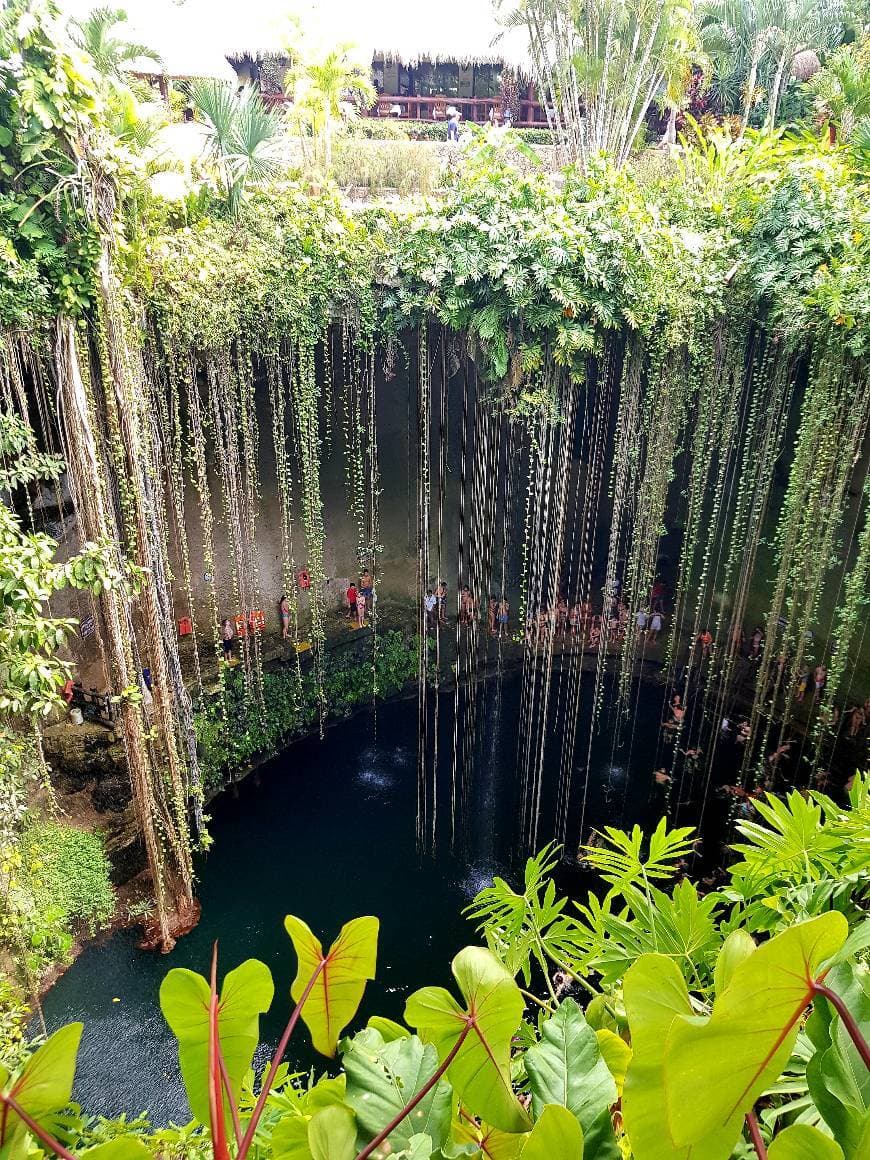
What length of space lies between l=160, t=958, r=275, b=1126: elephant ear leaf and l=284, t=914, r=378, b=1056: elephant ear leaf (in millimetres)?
71

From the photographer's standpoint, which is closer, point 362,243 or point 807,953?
point 807,953

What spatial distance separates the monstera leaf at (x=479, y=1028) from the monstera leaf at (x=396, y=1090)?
0.13ft

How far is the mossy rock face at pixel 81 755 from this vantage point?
220 inches

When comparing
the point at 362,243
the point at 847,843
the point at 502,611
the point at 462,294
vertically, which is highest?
the point at 362,243

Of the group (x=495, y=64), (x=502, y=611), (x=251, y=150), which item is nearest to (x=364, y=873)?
(x=502, y=611)

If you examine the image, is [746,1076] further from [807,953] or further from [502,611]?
[502,611]

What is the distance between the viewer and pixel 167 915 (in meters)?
5.27

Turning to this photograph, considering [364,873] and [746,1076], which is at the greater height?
[746,1076]

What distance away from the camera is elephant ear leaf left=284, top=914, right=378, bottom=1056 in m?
0.91

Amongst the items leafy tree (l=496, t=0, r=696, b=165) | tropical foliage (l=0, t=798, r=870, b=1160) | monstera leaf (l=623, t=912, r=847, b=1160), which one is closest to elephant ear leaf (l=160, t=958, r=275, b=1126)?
tropical foliage (l=0, t=798, r=870, b=1160)

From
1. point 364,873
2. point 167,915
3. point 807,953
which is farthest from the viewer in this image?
point 364,873

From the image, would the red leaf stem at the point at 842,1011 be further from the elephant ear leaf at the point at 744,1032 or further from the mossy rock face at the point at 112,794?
the mossy rock face at the point at 112,794

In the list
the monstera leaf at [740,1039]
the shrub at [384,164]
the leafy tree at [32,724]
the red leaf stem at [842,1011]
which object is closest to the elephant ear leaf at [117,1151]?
the monstera leaf at [740,1039]

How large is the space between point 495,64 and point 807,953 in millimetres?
12227
